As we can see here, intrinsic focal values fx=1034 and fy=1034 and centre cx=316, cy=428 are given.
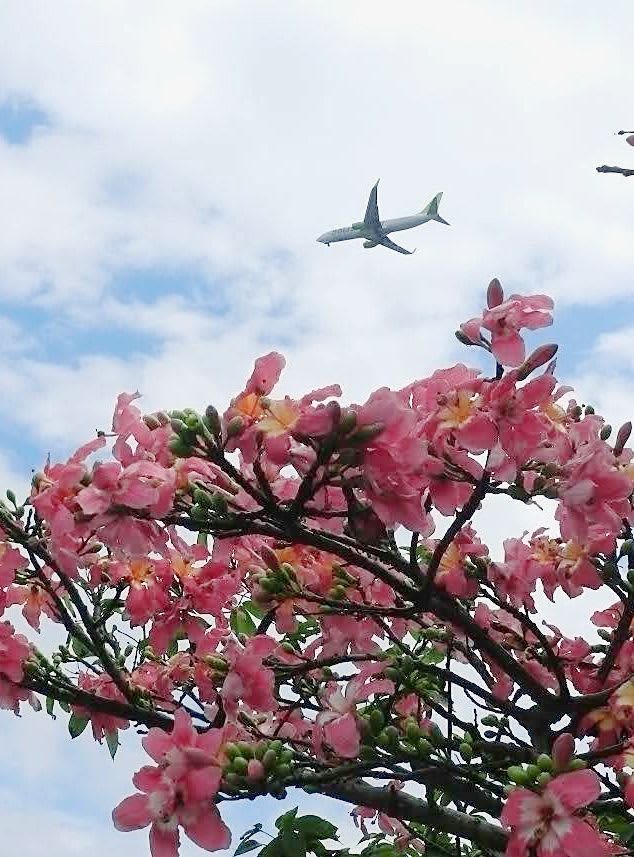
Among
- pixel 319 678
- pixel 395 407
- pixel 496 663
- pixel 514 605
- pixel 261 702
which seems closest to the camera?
pixel 395 407

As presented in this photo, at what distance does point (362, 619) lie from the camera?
2662 millimetres

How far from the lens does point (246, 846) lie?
260cm

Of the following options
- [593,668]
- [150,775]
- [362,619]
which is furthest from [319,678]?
[150,775]

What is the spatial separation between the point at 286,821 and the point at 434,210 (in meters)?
30.1

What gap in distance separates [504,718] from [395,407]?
117 centimetres

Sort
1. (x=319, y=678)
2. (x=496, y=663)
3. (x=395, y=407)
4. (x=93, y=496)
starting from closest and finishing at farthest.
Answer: (x=395, y=407), (x=93, y=496), (x=496, y=663), (x=319, y=678)

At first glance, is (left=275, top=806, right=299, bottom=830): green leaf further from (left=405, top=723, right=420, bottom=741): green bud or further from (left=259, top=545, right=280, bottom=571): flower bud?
(left=259, top=545, right=280, bottom=571): flower bud

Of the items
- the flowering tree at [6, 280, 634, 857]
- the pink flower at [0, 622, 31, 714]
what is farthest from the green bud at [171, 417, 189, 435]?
the pink flower at [0, 622, 31, 714]

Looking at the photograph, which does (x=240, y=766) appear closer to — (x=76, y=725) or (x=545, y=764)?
(x=545, y=764)

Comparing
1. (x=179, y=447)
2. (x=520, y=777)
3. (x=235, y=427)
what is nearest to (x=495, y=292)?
(x=235, y=427)

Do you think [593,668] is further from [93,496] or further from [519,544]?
[93,496]

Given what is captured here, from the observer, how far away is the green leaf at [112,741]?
2.94m

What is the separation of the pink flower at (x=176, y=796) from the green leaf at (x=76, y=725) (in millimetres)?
1117

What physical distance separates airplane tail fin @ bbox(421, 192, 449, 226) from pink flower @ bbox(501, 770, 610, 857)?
30.0 metres
